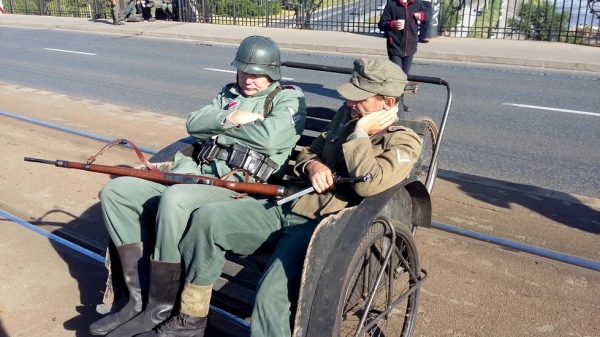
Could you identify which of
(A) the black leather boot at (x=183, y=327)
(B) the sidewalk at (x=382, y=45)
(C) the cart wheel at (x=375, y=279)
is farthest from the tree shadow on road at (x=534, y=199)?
(B) the sidewalk at (x=382, y=45)

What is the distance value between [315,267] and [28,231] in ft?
8.87

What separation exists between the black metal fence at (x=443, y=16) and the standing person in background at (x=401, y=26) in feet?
22.9

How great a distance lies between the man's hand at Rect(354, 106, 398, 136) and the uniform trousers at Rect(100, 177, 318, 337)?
1.59 feet

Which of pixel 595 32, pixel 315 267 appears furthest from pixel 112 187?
pixel 595 32

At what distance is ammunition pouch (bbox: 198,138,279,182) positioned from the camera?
333cm

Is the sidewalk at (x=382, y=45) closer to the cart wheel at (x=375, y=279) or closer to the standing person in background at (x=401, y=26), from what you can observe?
the standing person in background at (x=401, y=26)

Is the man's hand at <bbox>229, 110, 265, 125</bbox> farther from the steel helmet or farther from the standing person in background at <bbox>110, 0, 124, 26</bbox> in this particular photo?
the standing person in background at <bbox>110, 0, 124, 26</bbox>

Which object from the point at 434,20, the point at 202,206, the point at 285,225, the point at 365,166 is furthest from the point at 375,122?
the point at 434,20

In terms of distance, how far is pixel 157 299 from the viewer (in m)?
2.90

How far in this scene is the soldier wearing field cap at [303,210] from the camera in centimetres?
258

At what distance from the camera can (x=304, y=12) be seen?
67.9 feet

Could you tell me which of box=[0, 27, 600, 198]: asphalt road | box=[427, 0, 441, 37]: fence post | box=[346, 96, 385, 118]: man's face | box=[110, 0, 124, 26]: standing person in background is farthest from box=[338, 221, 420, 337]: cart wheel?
box=[110, 0, 124, 26]: standing person in background

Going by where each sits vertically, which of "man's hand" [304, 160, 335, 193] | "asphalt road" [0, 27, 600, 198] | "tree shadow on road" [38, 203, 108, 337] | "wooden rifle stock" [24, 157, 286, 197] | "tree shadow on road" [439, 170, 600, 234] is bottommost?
"asphalt road" [0, 27, 600, 198]

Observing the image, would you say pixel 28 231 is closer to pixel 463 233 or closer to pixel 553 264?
pixel 463 233
